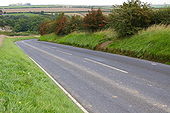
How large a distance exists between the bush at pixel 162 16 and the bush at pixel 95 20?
382 inches

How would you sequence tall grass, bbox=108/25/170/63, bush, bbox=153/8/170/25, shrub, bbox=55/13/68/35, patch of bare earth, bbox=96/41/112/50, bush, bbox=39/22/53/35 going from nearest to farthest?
tall grass, bbox=108/25/170/63 < bush, bbox=153/8/170/25 < patch of bare earth, bbox=96/41/112/50 < shrub, bbox=55/13/68/35 < bush, bbox=39/22/53/35

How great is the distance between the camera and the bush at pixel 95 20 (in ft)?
89.7

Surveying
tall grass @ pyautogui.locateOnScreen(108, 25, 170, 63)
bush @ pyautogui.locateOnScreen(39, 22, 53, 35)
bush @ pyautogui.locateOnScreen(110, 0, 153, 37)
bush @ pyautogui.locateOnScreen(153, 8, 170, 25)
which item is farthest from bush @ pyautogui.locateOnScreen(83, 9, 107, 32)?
bush @ pyautogui.locateOnScreen(39, 22, 53, 35)

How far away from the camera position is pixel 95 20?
27.5 metres

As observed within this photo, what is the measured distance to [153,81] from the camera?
7352 millimetres

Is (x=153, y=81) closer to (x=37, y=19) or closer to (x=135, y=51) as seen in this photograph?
(x=135, y=51)

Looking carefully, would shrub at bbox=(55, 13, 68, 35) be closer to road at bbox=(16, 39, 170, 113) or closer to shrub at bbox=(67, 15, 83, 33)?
shrub at bbox=(67, 15, 83, 33)

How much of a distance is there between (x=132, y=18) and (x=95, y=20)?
9.82 meters

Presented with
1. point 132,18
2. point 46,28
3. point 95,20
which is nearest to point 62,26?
point 95,20

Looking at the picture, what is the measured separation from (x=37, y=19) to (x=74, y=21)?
78.0 meters

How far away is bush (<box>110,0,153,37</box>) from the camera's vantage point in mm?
18109

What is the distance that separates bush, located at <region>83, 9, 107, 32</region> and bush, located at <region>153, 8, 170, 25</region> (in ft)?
31.8

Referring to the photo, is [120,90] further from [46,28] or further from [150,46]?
[46,28]

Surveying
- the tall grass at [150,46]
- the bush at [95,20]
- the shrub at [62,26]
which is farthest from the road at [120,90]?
the shrub at [62,26]
